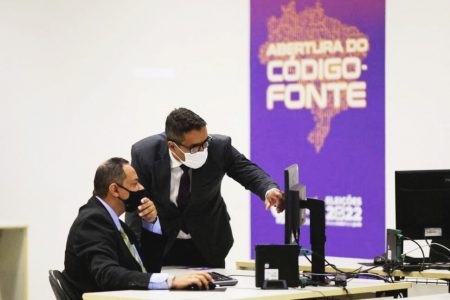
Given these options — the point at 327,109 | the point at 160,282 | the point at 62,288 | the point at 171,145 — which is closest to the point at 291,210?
the point at 160,282

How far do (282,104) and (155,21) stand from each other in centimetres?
149

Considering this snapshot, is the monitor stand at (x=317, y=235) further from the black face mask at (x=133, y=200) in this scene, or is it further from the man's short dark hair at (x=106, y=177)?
the man's short dark hair at (x=106, y=177)

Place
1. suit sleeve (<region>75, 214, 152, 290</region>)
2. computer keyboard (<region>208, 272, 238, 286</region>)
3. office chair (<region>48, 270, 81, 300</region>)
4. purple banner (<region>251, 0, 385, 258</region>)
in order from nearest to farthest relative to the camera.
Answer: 1. suit sleeve (<region>75, 214, 152, 290</region>)
2. office chair (<region>48, 270, 81, 300</region>)
3. computer keyboard (<region>208, 272, 238, 286</region>)
4. purple banner (<region>251, 0, 385, 258</region>)

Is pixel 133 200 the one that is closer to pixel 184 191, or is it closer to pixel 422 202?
pixel 184 191

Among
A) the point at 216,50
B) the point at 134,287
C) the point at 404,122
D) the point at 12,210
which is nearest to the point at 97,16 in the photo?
the point at 216,50

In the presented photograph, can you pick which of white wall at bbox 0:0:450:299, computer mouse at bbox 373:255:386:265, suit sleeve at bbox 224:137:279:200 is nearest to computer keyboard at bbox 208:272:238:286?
suit sleeve at bbox 224:137:279:200

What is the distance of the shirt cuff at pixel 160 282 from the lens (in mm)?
3576

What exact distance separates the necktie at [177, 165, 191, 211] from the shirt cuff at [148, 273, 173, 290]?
1109 millimetres

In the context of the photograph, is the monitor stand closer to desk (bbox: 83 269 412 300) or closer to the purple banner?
desk (bbox: 83 269 412 300)

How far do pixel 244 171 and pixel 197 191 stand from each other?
1.17 feet

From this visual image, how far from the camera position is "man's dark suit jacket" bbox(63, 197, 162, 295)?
355 centimetres

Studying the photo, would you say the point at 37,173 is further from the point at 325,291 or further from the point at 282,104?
the point at 325,291

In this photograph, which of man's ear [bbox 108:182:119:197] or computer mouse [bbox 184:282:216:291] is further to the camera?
man's ear [bbox 108:182:119:197]

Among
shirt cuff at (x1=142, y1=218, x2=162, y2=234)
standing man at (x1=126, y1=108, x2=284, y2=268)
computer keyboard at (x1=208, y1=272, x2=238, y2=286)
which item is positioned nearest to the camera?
computer keyboard at (x1=208, y1=272, x2=238, y2=286)
